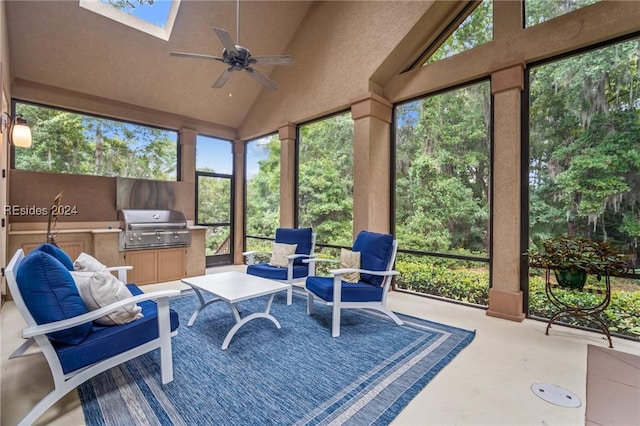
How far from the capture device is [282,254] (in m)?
4.15

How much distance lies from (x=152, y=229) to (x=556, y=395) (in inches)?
209

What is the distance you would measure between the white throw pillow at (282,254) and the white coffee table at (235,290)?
80cm

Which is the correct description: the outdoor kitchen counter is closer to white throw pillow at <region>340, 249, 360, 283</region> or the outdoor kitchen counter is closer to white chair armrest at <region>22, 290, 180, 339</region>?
white chair armrest at <region>22, 290, 180, 339</region>

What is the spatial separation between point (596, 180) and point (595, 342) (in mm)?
1566

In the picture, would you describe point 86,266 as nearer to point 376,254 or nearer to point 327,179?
point 376,254

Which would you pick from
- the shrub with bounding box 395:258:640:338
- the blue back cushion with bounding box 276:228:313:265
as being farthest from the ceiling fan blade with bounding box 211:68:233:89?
the shrub with bounding box 395:258:640:338

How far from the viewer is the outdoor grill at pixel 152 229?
4.64 m

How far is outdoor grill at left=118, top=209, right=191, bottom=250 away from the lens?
4637 millimetres

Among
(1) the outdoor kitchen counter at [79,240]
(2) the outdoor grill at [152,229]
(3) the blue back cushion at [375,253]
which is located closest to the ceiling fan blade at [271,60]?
(3) the blue back cushion at [375,253]

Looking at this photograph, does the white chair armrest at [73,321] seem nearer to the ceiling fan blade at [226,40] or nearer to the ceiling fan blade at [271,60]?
the ceiling fan blade at [226,40]

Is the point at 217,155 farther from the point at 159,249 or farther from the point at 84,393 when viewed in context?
the point at 84,393

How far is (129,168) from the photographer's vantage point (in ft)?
17.4

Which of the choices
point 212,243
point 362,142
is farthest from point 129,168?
point 362,142

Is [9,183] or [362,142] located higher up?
[362,142]
